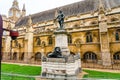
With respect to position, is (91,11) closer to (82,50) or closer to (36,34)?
(82,50)

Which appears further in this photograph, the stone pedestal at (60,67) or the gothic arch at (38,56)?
the gothic arch at (38,56)

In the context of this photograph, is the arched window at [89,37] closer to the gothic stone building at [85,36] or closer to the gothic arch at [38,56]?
the gothic stone building at [85,36]

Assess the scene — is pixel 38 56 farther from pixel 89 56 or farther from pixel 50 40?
pixel 89 56

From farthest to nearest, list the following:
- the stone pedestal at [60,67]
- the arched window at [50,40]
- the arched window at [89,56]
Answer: the arched window at [50,40] → the arched window at [89,56] → the stone pedestal at [60,67]

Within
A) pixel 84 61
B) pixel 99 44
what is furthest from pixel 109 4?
pixel 84 61

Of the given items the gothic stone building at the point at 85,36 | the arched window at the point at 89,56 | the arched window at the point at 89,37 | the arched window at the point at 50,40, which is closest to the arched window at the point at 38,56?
the gothic stone building at the point at 85,36

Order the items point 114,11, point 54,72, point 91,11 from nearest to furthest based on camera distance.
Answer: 1. point 54,72
2. point 114,11
3. point 91,11

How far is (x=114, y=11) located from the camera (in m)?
26.0

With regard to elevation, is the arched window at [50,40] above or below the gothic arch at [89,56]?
above

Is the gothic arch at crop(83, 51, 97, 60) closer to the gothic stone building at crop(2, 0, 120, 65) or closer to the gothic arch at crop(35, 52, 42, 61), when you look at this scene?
the gothic stone building at crop(2, 0, 120, 65)

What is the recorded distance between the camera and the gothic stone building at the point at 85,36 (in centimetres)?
2047

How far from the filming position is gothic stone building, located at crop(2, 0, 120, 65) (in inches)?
806

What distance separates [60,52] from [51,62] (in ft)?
4.29

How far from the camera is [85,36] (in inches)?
933
